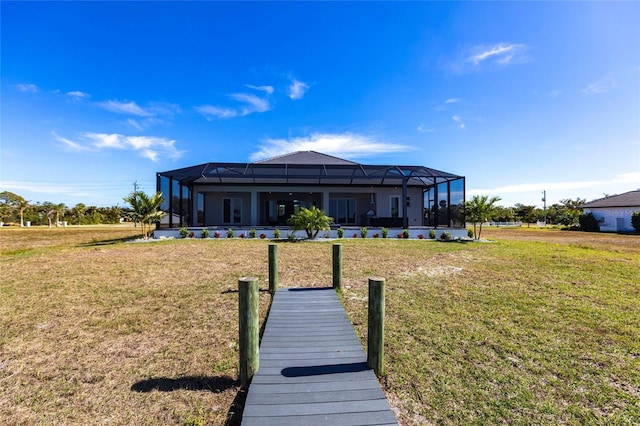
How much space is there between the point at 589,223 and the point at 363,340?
118ft

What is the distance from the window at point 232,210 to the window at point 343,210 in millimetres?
6847

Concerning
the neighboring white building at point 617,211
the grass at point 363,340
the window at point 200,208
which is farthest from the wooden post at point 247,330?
the neighboring white building at point 617,211

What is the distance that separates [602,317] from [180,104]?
23484 millimetres

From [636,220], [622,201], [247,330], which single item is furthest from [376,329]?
[622,201]

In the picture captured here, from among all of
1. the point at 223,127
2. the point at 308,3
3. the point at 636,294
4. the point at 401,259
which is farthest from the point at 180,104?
the point at 636,294

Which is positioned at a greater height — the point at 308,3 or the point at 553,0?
the point at 308,3

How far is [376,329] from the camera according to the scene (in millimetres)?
3125

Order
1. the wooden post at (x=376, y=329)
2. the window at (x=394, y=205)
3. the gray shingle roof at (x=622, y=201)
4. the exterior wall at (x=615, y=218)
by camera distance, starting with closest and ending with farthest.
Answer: the wooden post at (x=376, y=329) < the window at (x=394, y=205) < the exterior wall at (x=615, y=218) < the gray shingle roof at (x=622, y=201)

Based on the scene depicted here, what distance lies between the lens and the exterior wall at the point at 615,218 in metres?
26.7

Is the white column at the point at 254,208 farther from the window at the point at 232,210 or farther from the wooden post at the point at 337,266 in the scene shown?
the wooden post at the point at 337,266

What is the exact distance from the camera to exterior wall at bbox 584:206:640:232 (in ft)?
87.5

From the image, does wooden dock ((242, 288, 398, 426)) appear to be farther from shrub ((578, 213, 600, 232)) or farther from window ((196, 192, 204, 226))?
shrub ((578, 213, 600, 232))

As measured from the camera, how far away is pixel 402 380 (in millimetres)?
3049

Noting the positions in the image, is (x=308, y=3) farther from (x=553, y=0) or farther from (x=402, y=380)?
(x=402, y=380)
